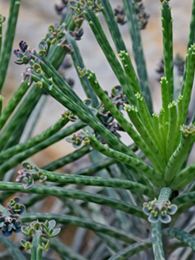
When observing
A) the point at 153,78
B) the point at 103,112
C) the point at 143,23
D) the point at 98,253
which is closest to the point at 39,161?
the point at 153,78

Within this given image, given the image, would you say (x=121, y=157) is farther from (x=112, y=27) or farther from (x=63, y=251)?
(x=63, y=251)

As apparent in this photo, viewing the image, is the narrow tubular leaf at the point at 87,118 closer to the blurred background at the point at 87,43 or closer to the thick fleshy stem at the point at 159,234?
the thick fleshy stem at the point at 159,234

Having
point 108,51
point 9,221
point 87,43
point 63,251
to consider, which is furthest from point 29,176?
point 87,43

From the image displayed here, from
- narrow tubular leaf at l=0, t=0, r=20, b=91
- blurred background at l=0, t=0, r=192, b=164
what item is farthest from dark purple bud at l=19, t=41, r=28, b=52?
blurred background at l=0, t=0, r=192, b=164

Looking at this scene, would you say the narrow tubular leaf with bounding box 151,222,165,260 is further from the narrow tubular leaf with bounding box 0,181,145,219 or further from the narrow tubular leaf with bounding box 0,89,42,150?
the narrow tubular leaf with bounding box 0,89,42,150

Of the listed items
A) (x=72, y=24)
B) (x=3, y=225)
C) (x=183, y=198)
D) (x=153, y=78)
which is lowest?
(x=3, y=225)

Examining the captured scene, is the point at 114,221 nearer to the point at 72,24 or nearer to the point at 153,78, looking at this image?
the point at 72,24

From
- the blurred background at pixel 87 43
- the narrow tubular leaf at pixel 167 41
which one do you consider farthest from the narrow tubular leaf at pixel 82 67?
the blurred background at pixel 87 43
